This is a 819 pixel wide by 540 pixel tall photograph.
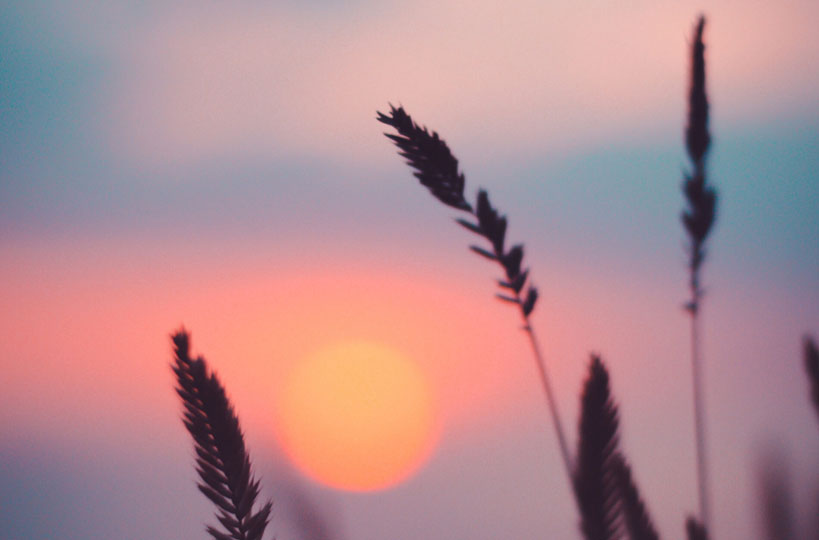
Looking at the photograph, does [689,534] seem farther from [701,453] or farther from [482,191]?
[482,191]

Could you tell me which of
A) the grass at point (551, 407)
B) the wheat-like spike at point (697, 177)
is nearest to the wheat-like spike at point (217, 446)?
the grass at point (551, 407)

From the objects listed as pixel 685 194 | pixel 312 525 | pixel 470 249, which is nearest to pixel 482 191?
pixel 470 249

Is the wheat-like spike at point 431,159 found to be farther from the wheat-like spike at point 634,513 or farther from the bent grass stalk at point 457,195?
the wheat-like spike at point 634,513

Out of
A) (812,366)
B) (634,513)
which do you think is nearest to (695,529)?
(634,513)

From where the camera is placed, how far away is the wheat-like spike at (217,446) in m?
0.36

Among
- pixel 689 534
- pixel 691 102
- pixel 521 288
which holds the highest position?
pixel 691 102

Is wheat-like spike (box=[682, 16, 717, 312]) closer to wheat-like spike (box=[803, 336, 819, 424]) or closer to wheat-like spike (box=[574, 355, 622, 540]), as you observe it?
wheat-like spike (box=[803, 336, 819, 424])

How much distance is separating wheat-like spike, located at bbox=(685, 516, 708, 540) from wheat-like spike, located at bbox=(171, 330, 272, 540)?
0.69ft

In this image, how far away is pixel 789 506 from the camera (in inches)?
22.5

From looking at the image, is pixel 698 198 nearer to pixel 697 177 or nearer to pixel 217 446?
pixel 697 177

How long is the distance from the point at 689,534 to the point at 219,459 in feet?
0.79

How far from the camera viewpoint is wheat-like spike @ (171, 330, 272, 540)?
0.36m

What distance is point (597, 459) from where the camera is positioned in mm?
343

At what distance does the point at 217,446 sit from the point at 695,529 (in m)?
0.24
